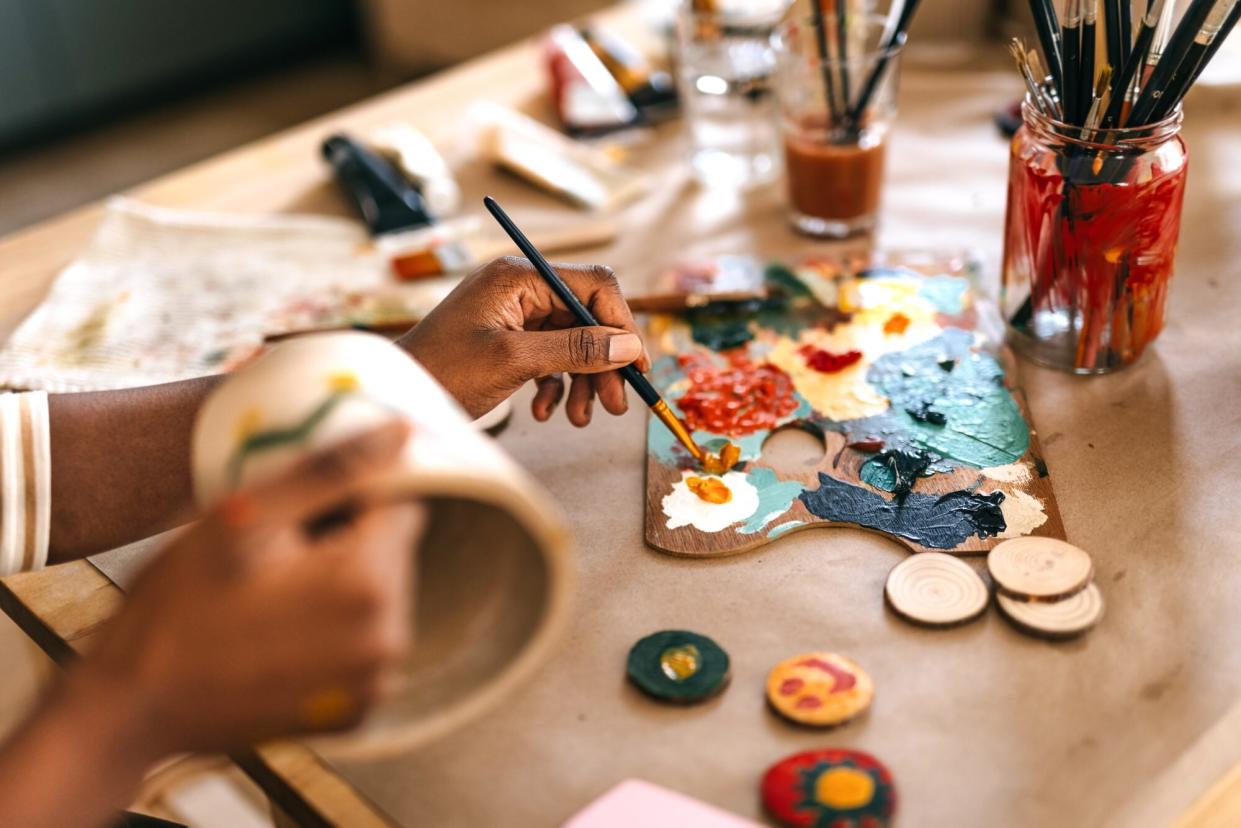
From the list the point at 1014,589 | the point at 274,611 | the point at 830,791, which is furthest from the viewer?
the point at 1014,589

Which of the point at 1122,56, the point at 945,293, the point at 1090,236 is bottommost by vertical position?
the point at 945,293

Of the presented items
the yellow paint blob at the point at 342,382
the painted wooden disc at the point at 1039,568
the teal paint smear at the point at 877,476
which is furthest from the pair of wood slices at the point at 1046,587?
the yellow paint blob at the point at 342,382

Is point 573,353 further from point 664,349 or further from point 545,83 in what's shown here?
point 545,83

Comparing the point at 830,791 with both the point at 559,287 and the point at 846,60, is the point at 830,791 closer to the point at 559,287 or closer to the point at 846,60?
the point at 559,287

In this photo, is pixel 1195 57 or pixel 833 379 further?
pixel 833 379

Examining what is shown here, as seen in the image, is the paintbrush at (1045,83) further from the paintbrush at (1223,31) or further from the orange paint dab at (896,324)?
the orange paint dab at (896,324)

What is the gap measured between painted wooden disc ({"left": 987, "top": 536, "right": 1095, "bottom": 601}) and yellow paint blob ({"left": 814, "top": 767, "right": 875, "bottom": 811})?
0.59 feet

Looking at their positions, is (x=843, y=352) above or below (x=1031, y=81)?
below

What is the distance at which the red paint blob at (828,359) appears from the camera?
39.4 inches

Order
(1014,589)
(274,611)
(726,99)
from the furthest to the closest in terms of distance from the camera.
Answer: (726,99), (1014,589), (274,611)

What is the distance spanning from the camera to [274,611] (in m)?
0.53

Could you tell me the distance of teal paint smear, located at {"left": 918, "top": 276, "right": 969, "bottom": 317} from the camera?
1.07 meters

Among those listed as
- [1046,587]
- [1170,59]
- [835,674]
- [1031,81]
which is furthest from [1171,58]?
[835,674]

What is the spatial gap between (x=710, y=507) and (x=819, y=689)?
194 millimetres
